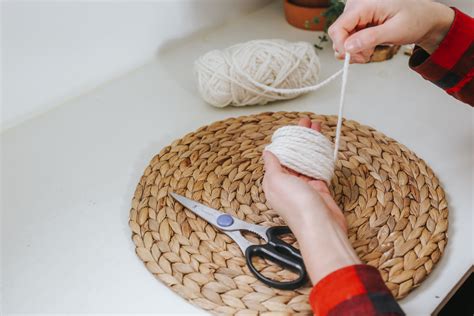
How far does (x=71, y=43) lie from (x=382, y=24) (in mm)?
596

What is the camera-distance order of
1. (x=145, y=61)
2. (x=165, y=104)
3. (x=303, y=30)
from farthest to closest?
(x=303, y=30)
(x=145, y=61)
(x=165, y=104)

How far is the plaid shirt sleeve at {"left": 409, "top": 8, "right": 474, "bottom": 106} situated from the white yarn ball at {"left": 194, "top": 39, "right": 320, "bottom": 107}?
0.24 metres

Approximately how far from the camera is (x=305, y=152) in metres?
0.70

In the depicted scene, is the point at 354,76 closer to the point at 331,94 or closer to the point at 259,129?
the point at 331,94

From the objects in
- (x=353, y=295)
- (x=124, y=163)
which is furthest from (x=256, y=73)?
(x=353, y=295)

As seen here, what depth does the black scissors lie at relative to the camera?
640mm

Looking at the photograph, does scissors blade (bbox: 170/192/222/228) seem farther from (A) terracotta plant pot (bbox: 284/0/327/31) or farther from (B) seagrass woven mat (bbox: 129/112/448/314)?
(A) terracotta plant pot (bbox: 284/0/327/31)

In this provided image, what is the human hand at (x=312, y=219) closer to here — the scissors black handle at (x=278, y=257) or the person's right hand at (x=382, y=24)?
the scissors black handle at (x=278, y=257)

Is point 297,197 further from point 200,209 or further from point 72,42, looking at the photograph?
point 72,42

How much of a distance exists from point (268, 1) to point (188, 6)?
1.06ft

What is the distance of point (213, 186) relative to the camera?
791 millimetres

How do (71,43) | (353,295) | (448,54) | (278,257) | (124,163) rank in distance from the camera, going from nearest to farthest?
1. (353,295)
2. (278,257)
3. (448,54)
4. (124,163)
5. (71,43)

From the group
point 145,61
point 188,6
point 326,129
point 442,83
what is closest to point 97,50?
point 145,61

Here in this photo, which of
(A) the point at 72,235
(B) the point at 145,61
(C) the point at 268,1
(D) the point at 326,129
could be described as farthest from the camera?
(C) the point at 268,1
